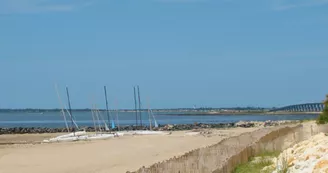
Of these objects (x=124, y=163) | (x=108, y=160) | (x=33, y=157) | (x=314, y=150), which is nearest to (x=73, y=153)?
(x=33, y=157)

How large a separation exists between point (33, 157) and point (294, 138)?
1308 centimetres

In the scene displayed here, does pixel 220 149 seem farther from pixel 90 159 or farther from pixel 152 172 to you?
pixel 90 159

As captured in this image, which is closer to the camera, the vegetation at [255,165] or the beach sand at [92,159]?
the vegetation at [255,165]

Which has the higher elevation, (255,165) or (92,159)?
(255,165)

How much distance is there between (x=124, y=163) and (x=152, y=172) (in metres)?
13.3

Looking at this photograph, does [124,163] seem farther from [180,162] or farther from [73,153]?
[180,162]


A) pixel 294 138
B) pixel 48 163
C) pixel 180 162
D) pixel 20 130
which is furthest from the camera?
pixel 20 130

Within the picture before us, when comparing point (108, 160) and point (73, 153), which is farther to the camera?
point (73, 153)

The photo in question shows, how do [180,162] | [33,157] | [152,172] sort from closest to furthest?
[152,172]
[180,162]
[33,157]

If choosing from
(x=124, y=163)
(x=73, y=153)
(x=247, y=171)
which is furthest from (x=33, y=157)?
(x=247, y=171)

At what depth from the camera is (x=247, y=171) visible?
51.1ft

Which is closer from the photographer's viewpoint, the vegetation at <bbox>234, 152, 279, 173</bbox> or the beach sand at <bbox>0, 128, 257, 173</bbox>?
the vegetation at <bbox>234, 152, 279, 173</bbox>

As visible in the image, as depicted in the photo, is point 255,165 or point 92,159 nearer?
point 255,165

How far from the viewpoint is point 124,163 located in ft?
86.8
